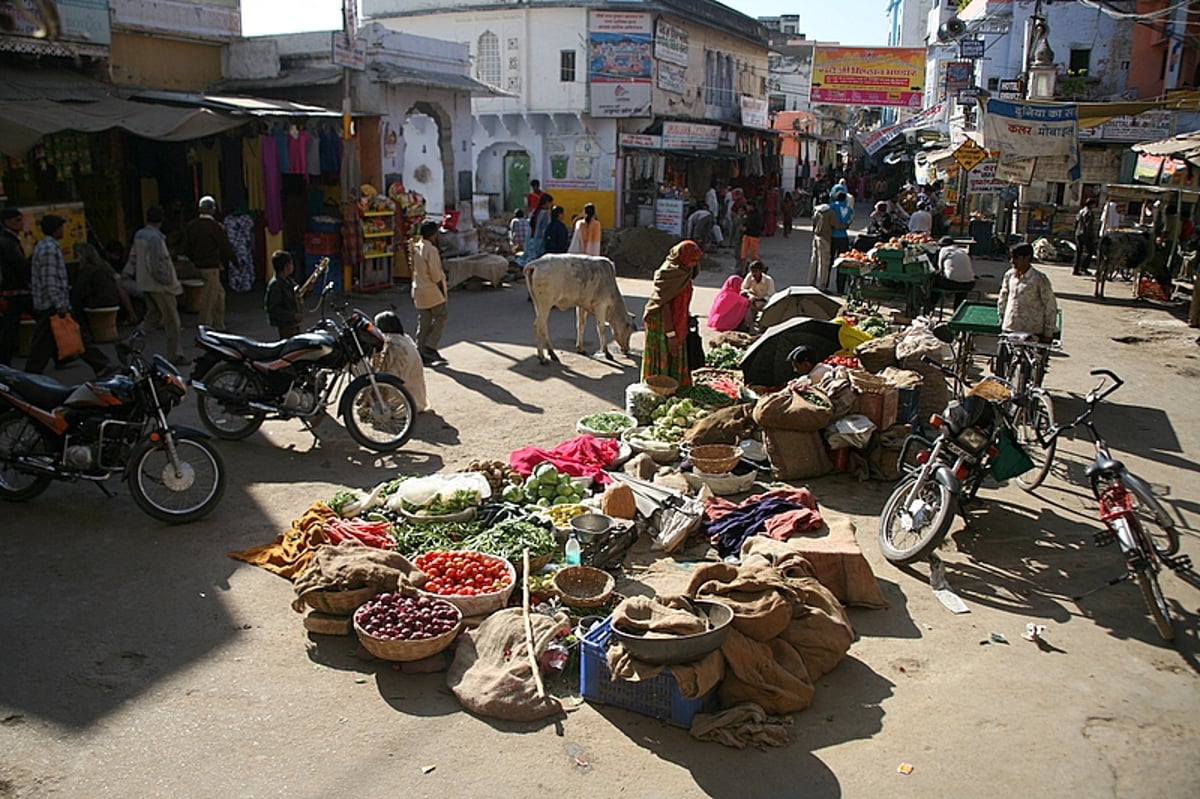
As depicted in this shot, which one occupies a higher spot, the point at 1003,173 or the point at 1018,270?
the point at 1003,173

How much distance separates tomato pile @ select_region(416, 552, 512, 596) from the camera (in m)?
5.59

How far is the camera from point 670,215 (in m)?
27.3

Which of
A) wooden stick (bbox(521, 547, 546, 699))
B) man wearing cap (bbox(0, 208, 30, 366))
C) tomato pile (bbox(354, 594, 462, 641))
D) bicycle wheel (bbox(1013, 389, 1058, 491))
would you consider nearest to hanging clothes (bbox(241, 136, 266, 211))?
man wearing cap (bbox(0, 208, 30, 366))

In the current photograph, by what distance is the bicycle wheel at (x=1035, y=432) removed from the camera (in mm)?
7805

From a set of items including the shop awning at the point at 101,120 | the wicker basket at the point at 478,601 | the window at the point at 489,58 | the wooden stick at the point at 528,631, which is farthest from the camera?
the window at the point at 489,58

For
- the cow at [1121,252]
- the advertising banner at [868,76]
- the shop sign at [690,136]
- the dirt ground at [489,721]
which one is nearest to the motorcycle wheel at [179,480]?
the dirt ground at [489,721]

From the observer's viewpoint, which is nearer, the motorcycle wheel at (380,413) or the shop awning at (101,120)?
the motorcycle wheel at (380,413)

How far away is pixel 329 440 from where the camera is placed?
8781 mm

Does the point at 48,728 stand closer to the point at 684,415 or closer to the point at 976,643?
the point at 976,643

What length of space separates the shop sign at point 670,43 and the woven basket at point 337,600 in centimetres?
2641

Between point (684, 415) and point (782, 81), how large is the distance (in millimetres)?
53531

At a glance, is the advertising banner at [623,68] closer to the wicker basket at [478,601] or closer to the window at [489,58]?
the window at [489,58]

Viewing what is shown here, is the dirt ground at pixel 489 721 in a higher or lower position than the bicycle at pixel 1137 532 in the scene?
lower

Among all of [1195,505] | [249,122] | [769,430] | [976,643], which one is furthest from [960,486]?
[249,122]
